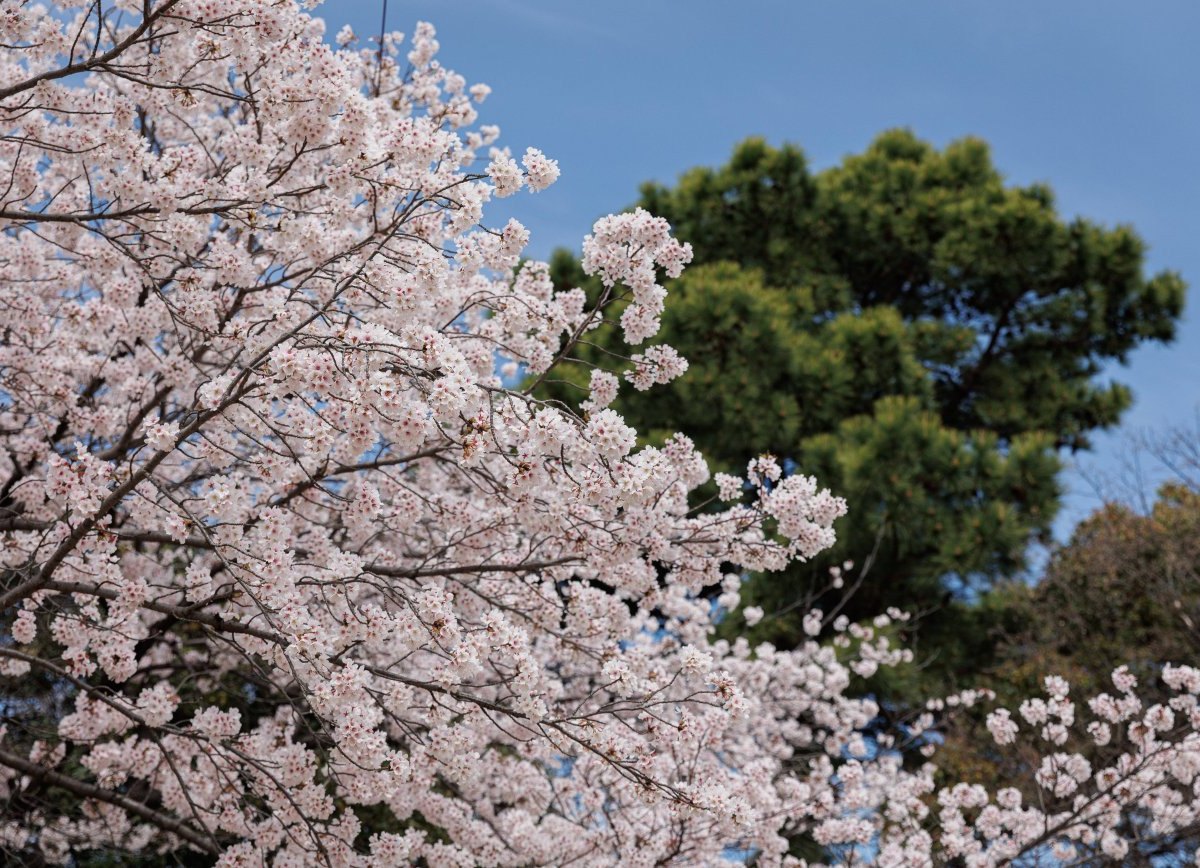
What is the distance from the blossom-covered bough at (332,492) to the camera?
382 cm

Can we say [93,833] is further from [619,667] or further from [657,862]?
[619,667]

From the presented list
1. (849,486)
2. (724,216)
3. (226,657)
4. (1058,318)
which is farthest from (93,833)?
(1058,318)

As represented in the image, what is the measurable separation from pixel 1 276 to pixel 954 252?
12.5 meters

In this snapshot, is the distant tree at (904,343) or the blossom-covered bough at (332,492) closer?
the blossom-covered bough at (332,492)

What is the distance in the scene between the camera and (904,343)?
1370 centimetres

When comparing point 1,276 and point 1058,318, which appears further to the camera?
point 1058,318

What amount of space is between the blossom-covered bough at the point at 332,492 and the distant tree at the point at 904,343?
541 centimetres

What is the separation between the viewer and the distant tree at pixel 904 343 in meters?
12.2

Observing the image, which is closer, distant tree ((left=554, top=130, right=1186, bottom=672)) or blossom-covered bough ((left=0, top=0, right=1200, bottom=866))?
blossom-covered bough ((left=0, top=0, right=1200, bottom=866))

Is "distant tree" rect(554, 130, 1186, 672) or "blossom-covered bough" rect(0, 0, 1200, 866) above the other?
"distant tree" rect(554, 130, 1186, 672)

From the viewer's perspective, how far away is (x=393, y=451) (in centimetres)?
610

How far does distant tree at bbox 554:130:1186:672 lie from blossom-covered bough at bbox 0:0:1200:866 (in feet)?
17.7

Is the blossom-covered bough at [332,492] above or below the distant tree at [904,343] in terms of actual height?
below

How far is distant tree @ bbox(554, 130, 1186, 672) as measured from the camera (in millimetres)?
12203
